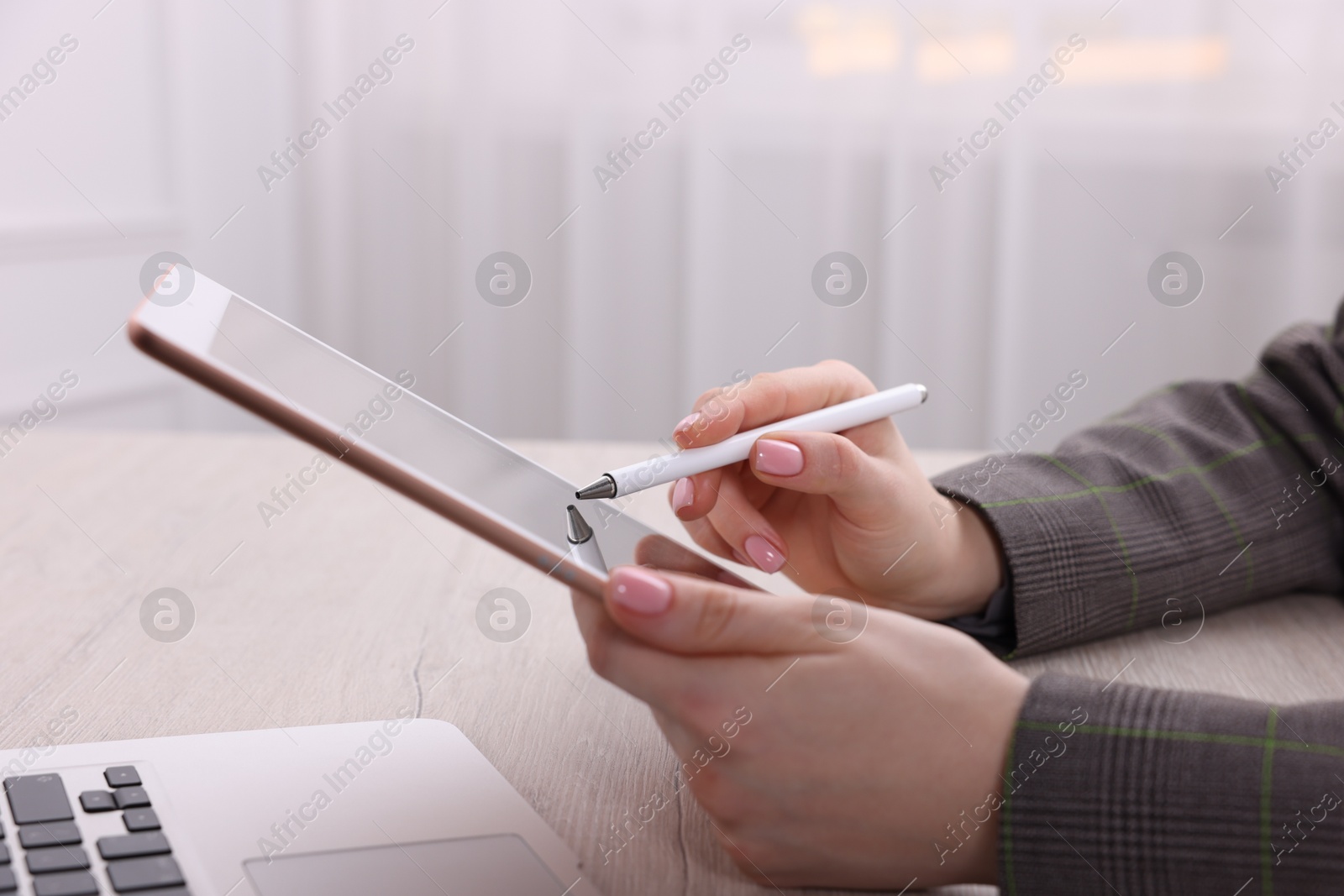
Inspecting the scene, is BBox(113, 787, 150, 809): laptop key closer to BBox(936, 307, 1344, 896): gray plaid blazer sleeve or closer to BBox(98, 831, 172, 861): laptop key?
BBox(98, 831, 172, 861): laptop key

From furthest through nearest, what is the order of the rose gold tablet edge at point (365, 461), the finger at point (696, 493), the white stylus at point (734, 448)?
Result: the finger at point (696, 493), the white stylus at point (734, 448), the rose gold tablet edge at point (365, 461)

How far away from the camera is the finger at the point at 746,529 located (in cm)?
67

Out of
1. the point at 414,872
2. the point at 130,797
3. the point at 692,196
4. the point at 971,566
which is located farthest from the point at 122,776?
the point at 692,196

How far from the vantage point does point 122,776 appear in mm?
429

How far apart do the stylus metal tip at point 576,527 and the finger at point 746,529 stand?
209 millimetres

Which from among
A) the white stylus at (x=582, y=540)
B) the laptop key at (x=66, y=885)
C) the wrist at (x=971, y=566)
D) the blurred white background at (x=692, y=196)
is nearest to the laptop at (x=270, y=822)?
the laptop key at (x=66, y=885)

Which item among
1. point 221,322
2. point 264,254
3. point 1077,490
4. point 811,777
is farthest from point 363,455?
point 264,254

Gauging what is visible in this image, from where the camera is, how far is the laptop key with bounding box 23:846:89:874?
0.36 meters

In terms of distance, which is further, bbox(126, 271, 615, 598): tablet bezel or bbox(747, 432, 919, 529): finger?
Answer: bbox(747, 432, 919, 529): finger

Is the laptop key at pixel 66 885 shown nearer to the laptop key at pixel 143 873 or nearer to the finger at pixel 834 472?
the laptop key at pixel 143 873

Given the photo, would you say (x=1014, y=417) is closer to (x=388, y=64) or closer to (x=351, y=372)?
(x=388, y=64)

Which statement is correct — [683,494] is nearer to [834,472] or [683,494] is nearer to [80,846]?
[834,472]

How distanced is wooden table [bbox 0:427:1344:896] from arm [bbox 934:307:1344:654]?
0.02 m

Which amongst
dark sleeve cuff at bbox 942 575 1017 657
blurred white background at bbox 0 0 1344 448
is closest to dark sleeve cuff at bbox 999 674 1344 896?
dark sleeve cuff at bbox 942 575 1017 657
